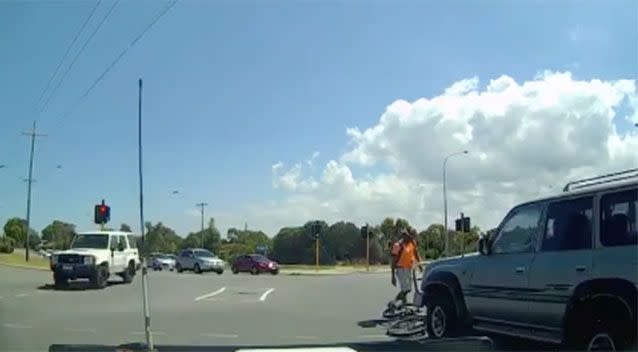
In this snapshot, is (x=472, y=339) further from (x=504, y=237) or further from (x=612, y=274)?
(x=504, y=237)

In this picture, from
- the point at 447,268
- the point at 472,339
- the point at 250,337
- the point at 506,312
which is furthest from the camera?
the point at 250,337

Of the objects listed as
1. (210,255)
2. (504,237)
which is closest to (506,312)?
(504,237)

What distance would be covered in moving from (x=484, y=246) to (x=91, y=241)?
69.0 feet

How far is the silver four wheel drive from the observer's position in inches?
290

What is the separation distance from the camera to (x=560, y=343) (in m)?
8.09

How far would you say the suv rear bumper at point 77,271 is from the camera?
25.4m

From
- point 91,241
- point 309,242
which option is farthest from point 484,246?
point 309,242

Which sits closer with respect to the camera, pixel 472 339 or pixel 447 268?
pixel 472 339

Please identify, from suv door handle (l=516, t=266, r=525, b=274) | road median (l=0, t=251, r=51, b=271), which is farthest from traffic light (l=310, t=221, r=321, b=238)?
suv door handle (l=516, t=266, r=525, b=274)

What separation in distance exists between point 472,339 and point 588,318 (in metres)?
2.45

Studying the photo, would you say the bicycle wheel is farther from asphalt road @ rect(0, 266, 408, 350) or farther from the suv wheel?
the suv wheel

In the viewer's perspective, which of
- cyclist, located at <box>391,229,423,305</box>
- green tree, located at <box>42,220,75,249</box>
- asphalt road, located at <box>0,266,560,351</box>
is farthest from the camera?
green tree, located at <box>42,220,75,249</box>

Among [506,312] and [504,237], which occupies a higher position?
[504,237]

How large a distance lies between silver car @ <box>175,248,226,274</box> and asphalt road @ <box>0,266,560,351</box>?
21.7 m
